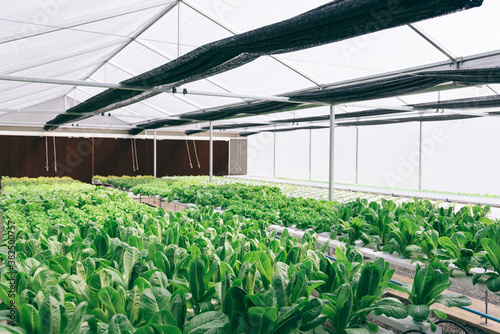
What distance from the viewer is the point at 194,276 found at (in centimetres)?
189

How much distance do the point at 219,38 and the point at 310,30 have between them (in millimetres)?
3049

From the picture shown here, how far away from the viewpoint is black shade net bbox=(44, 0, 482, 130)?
2.28 meters

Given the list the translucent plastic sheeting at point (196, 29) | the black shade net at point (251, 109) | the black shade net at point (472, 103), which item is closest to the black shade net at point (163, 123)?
the black shade net at point (251, 109)

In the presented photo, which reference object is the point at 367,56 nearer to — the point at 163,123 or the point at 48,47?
the point at 48,47

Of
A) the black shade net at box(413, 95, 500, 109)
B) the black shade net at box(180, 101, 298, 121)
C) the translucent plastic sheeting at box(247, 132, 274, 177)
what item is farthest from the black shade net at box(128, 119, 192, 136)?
the black shade net at box(413, 95, 500, 109)

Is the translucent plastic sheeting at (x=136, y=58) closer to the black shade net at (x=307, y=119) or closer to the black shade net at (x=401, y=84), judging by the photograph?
the black shade net at (x=401, y=84)

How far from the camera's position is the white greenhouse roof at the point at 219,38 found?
14.1ft

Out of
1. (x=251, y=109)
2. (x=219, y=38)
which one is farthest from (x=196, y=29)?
(x=251, y=109)

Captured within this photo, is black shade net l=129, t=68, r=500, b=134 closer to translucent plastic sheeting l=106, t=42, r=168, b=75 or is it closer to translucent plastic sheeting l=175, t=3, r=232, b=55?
translucent plastic sheeting l=175, t=3, r=232, b=55

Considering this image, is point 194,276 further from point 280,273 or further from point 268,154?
point 268,154

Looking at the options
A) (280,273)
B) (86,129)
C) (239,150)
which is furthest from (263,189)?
(239,150)

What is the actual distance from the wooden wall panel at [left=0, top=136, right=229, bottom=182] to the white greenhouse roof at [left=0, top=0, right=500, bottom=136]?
23.5ft

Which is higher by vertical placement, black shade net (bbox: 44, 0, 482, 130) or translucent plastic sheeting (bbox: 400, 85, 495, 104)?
translucent plastic sheeting (bbox: 400, 85, 495, 104)

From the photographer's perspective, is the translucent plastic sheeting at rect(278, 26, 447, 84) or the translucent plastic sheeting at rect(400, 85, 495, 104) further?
the translucent plastic sheeting at rect(400, 85, 495, 104)
